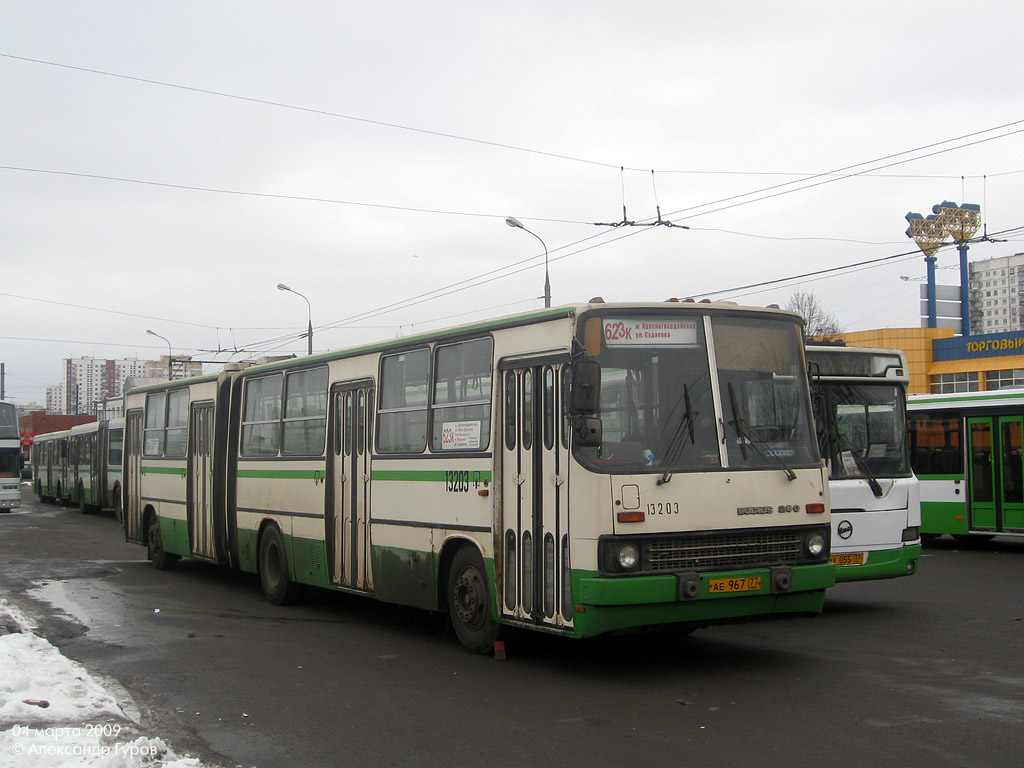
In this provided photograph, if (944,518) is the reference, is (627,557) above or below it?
above

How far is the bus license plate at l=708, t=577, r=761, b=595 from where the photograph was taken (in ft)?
27.0

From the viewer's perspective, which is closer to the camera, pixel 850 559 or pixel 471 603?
pixel 471 603

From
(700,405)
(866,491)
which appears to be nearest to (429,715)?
(700,405)

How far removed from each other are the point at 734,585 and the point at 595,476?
138 centimetres

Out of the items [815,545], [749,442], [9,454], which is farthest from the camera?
[9,454]

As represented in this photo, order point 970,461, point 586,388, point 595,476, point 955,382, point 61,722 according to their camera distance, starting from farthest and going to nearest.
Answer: point 955,382
point 970,461
point 595,476
point 586,388
point 61,722

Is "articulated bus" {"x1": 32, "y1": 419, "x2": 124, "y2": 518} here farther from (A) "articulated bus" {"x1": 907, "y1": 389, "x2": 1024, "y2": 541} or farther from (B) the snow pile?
(B) the snow pile

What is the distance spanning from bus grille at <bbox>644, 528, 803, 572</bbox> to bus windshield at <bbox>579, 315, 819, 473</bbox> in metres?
0.53

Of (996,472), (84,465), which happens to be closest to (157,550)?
(996,472)

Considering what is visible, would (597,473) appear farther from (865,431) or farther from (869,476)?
(865,431)

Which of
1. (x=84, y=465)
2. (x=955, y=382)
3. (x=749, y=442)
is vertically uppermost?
(x=955, y=382)

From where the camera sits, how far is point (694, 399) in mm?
8516

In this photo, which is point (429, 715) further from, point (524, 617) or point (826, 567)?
point (826, 567)

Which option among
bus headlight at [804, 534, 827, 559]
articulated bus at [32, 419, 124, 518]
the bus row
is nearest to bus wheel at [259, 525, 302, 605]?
the bus row
